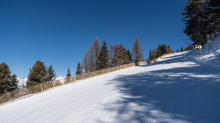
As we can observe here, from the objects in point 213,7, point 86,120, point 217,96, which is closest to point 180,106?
point 217,96

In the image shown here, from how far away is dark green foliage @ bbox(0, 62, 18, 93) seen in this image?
17.8 meters

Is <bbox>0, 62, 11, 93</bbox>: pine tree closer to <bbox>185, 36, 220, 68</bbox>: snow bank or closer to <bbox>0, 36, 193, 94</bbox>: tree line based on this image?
<bbox>0, 36, 193, 94</bbox>: tree line

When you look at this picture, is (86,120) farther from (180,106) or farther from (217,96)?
(217,96)

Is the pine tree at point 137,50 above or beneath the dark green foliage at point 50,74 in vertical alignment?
above

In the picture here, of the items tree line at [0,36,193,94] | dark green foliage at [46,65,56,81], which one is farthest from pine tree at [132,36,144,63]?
dark green foliage at [46,65,56,81]

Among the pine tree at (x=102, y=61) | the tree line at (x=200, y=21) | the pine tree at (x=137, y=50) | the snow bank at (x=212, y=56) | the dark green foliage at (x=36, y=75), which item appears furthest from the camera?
the pine tree at (x=137, y=50)

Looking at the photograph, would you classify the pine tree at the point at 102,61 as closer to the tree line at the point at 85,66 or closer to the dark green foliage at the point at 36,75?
the tree line at the point at 85,66

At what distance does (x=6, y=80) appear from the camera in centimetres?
1845

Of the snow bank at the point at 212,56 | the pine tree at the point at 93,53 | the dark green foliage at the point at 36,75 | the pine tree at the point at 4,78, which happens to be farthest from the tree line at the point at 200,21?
the pine tree at the point at 4,78

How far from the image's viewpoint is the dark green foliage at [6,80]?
17797 mm

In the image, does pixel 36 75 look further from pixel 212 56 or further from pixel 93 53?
pixel 212 56

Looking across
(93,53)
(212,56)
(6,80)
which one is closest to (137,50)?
(93,53)

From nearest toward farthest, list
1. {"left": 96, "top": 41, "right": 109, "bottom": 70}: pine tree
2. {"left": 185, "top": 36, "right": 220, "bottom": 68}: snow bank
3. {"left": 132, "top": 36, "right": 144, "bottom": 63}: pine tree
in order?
{"left": 185, "top": 36, "right": 220, "bottom": 68}: snow bank → {"left": 96, "top": 41, "right": 109, "bottom": 70}: pine tree → {"left": 132, "top": 36, "right": 144, "bottom": 63}: pine tree

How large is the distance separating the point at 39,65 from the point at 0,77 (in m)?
6.95
